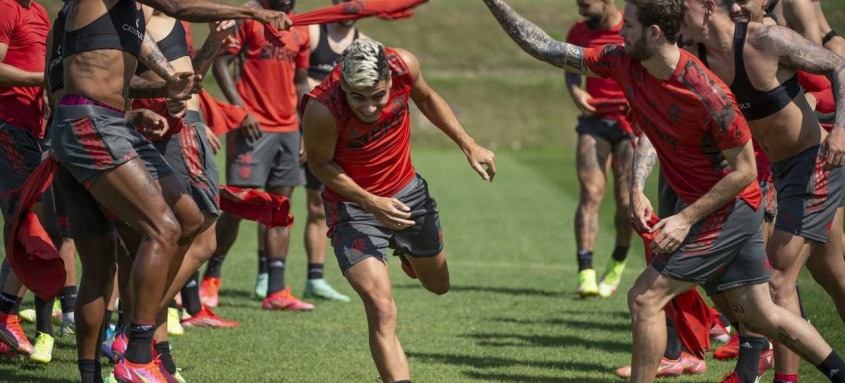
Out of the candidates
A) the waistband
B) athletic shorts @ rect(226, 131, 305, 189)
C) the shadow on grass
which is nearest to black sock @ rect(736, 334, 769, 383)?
the shadow on grass

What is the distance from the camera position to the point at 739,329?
686 centimetres

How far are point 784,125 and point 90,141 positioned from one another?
3.73 meters

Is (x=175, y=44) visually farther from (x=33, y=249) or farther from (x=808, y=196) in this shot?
(x=808, y=196)

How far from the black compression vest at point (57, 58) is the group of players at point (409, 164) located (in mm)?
14

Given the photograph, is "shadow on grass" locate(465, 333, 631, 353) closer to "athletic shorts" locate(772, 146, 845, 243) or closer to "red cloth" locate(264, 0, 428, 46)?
"athletic shorts" locate(772, 146, 845, 243)

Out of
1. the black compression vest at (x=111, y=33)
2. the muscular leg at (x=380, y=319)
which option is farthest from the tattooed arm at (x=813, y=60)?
the black compression vest at (x=111, y=33)

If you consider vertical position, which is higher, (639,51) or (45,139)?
(639,51)

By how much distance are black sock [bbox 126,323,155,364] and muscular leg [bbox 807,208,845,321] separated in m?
3.78

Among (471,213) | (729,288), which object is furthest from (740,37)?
(471,213)

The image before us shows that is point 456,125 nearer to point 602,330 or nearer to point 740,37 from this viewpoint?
point 740,37

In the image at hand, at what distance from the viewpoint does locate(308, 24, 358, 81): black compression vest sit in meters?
10.9

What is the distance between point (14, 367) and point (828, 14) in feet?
126

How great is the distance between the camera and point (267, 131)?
34.2ft

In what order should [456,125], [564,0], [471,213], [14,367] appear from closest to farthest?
[456,125] < [14,367] < [471,213] < [564,0]
